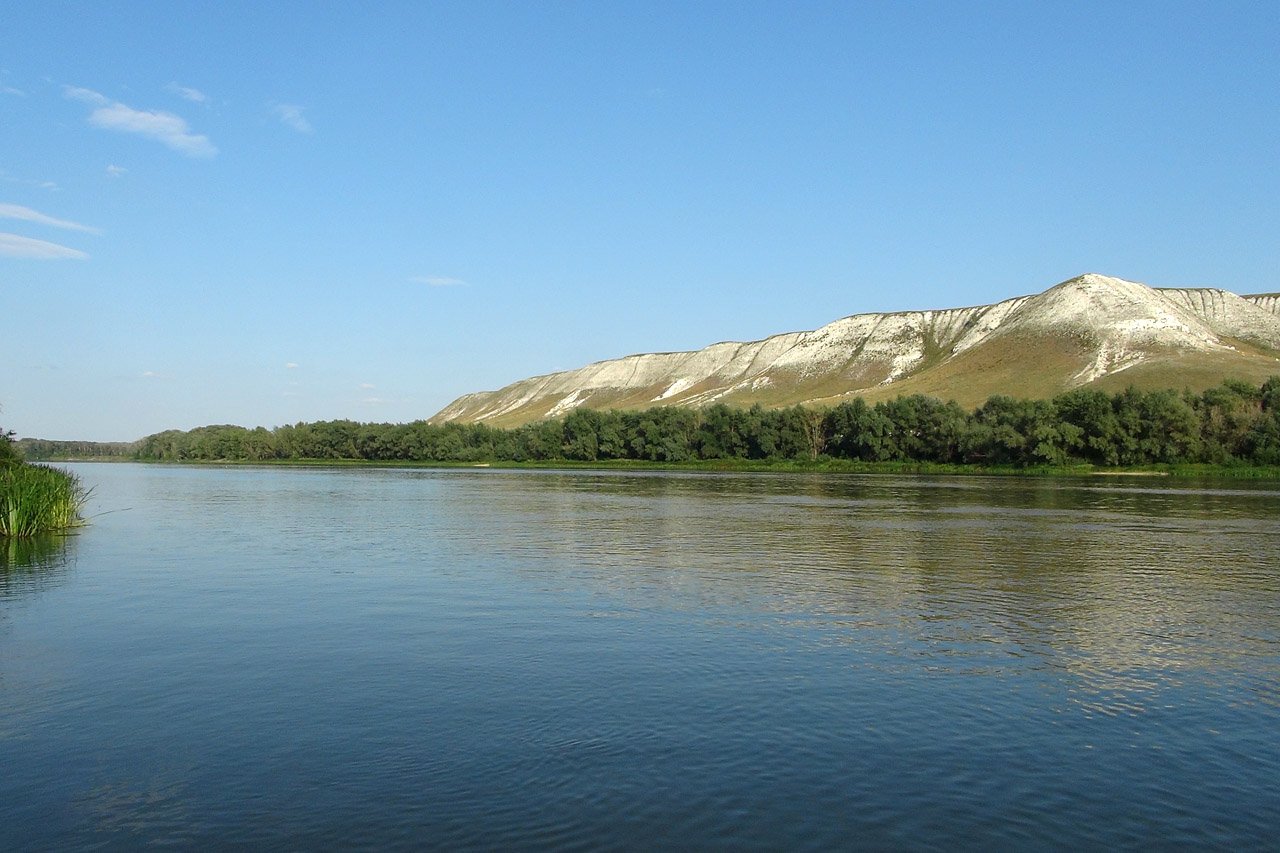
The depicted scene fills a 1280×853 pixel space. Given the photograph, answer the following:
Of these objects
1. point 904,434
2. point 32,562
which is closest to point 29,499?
point 32,562

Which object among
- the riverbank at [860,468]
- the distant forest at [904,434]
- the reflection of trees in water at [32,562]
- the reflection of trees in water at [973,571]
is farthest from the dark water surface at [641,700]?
the distant forest at [904,434]

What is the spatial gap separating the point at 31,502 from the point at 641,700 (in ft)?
110

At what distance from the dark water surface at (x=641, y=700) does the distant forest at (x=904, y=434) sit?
73.2 metres

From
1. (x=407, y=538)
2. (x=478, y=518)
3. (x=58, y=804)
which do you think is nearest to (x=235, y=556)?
(x=407, y=538)

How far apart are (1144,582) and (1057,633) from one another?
29.9 feet

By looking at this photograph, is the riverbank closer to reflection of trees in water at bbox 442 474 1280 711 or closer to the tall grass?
reflection of trees in water at bbox 442 474 1280 711

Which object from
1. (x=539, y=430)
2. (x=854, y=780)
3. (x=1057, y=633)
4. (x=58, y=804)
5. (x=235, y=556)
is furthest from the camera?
(x=539, y=430)

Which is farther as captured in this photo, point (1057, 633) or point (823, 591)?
point (823, 591)

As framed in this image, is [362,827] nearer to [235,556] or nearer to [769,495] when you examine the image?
[235,556]

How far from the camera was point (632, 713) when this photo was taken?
45.2 ft

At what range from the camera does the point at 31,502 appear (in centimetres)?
3766

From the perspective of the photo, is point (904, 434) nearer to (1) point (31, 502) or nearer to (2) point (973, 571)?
(2) point (973, 571)

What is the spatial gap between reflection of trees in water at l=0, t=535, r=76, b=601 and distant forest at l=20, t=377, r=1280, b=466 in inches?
3048

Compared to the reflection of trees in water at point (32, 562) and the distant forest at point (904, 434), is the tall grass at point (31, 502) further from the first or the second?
the distant forest at point (904, 434)
